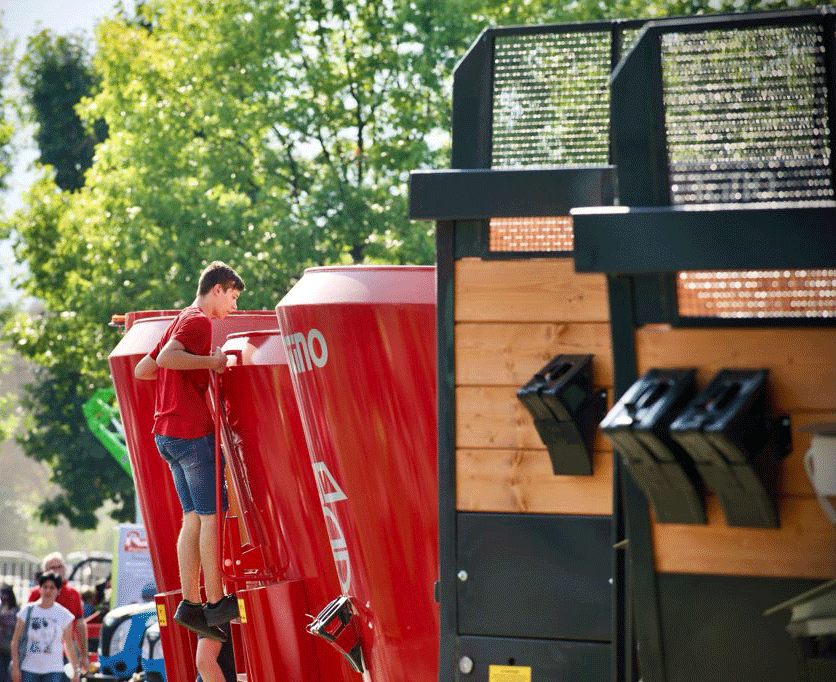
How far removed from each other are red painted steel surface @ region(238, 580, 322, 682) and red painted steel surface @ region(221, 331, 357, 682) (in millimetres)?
92

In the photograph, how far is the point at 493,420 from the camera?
15.2 ft

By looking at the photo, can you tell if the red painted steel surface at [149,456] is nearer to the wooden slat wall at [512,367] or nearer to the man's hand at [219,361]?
the man's hand at [219,361]

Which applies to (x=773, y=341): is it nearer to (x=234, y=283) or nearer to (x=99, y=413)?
(x=234, y=283)

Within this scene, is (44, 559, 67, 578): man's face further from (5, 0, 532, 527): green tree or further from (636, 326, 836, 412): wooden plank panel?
(636, 326, 836, 412): wooden plank panel

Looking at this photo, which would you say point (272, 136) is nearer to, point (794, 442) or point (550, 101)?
point (550, 101)

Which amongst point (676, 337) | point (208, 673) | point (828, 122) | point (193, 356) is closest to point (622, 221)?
point (676, 337)

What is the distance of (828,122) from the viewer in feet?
11.7

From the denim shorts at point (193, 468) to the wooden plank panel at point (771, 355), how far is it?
3789 millimetres

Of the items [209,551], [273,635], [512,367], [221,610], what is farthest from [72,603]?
[512,367]

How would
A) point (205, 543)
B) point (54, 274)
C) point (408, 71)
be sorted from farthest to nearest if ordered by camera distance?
point (54, 274), point (408, 71), point (205, 543)

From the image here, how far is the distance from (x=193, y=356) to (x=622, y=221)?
3.76 m

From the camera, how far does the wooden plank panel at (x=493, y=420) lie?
→ 4602 mm

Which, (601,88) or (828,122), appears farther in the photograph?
(601,88)

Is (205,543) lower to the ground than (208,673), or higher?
higher
